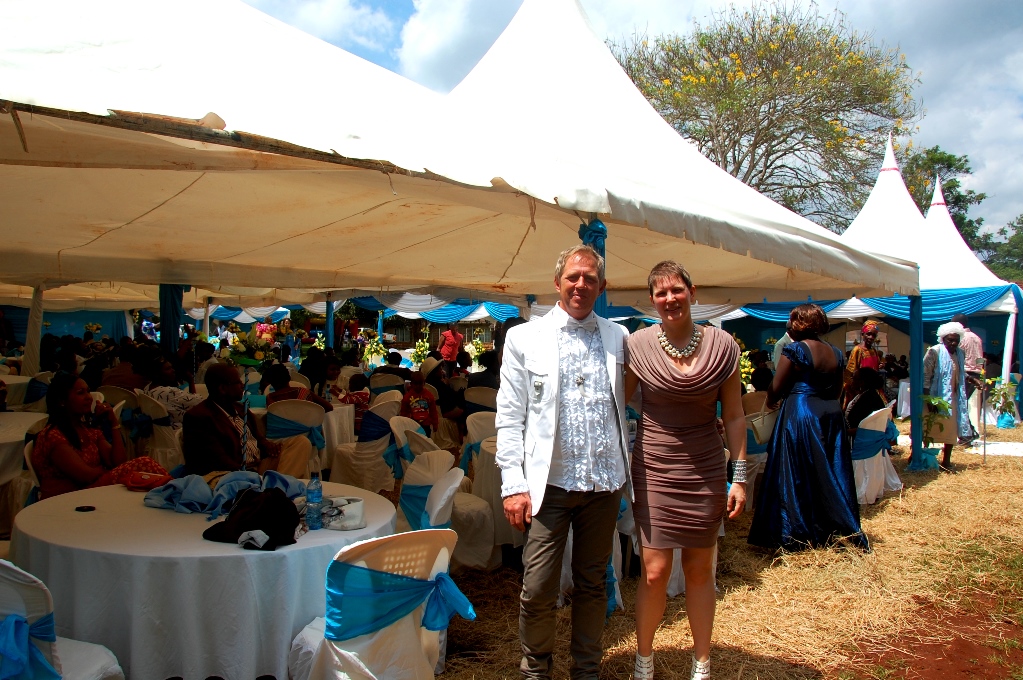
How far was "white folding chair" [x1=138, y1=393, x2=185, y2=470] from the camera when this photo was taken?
5.95 metres

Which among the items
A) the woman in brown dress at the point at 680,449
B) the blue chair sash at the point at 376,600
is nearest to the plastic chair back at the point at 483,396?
the woman in brown dress at the point at 680,449

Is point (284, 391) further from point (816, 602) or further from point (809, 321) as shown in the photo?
point (816, 602)

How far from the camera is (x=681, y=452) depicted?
2562mm

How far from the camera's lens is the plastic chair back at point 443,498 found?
308 cm

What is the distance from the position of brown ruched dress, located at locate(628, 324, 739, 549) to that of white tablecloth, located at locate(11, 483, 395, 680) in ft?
4.27

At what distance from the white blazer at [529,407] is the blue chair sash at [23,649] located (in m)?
1.42

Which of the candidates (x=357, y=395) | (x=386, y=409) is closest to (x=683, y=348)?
(x=386, y=409)

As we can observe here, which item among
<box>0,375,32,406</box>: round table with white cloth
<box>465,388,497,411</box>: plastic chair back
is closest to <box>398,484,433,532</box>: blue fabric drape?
<box>465,388,497,411</box>: plastic chair back

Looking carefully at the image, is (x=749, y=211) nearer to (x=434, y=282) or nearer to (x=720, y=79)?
(x=434, y=282)

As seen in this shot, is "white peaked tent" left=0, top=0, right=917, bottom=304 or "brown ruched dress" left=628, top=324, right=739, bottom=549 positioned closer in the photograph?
"white peaked tent" left=0, top=0, right=917, bottom=304

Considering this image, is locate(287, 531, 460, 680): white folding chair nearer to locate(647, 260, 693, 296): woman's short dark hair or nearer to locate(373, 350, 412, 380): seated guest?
locate(647, 260, 693, 296): woman's short dark hair

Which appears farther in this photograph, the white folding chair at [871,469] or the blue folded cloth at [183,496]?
the white folding chair at [871,469]

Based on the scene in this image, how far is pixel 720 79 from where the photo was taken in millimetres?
21203

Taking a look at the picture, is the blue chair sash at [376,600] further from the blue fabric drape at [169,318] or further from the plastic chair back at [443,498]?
the blue fabric drape at [169,318]
